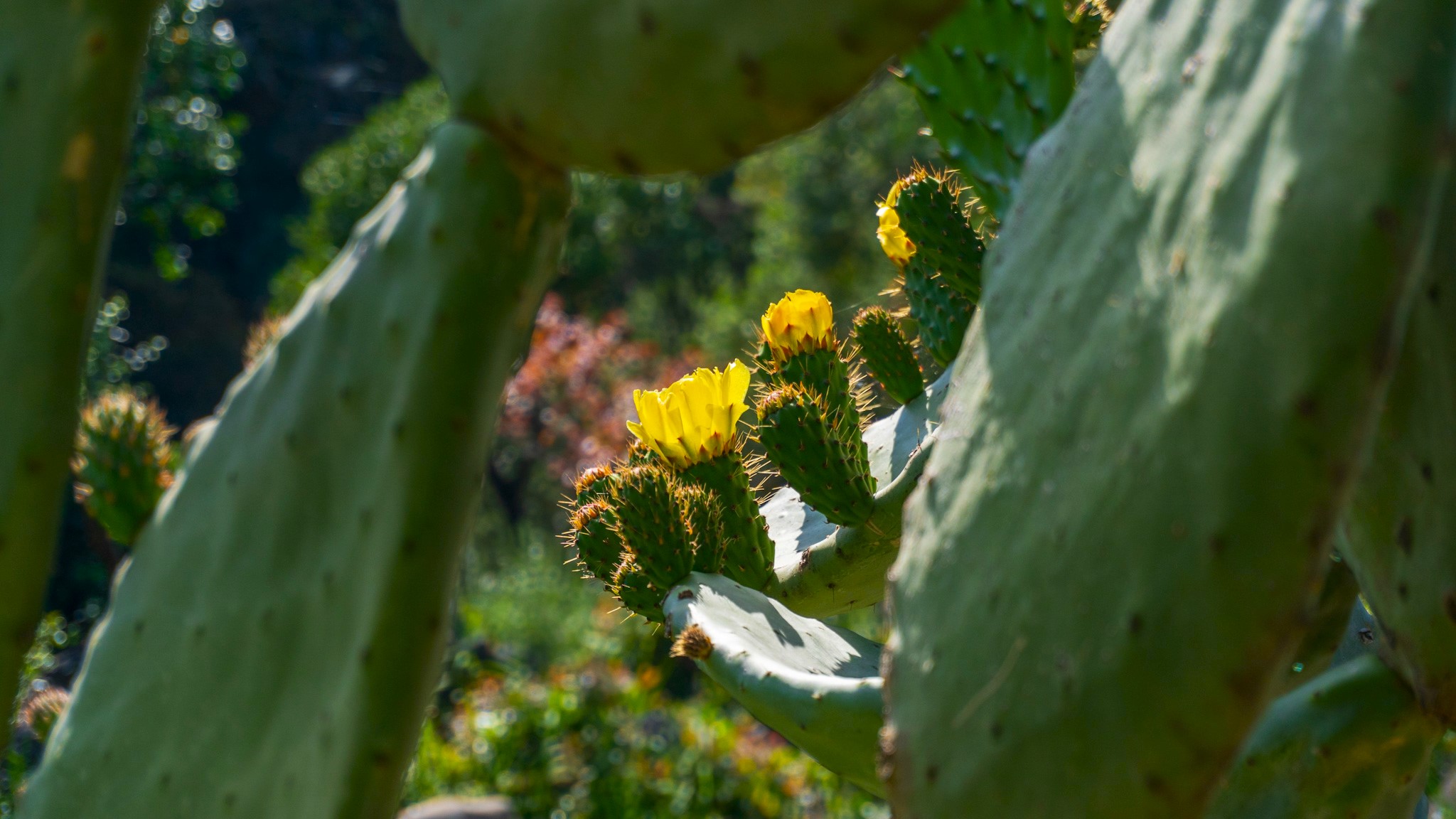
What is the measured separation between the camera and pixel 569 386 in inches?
375

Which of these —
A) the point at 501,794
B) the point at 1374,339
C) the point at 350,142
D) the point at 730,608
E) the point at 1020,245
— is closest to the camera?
the point at 1374,339

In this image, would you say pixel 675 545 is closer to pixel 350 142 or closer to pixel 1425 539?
pixel 1425 539

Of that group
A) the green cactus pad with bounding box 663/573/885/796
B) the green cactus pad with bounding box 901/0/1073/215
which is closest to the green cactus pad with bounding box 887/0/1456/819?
the green cactus pad with bounding box 663/573/885/796

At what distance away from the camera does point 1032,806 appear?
0.69 metres

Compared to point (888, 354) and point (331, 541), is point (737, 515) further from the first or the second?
point (331, 541)

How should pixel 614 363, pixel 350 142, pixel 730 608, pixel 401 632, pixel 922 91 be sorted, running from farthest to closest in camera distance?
1. pixel 350 142
2. pixel 614 363
3. pixel 922 91
4. pixel 730 608
5. pixel 401 632

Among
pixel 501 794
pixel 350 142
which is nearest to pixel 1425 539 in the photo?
pixel 501 794

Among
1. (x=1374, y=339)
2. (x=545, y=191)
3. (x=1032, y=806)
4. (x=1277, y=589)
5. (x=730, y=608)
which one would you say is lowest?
(x=730, y=608)

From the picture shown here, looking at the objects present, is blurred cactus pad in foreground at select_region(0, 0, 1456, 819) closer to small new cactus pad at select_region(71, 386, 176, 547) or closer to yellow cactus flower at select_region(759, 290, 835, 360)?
yellow cactus flower at select_region(759, 290, 835, 360)

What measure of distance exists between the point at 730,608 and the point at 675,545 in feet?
0.35

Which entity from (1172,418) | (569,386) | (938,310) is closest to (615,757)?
(938,310)

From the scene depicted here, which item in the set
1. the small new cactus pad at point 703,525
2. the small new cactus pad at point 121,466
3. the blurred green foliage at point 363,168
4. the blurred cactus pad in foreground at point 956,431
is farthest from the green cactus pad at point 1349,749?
the blurred green foliage at point 363,168

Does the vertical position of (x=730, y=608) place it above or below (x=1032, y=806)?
below

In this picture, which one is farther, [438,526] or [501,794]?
[501,794]
